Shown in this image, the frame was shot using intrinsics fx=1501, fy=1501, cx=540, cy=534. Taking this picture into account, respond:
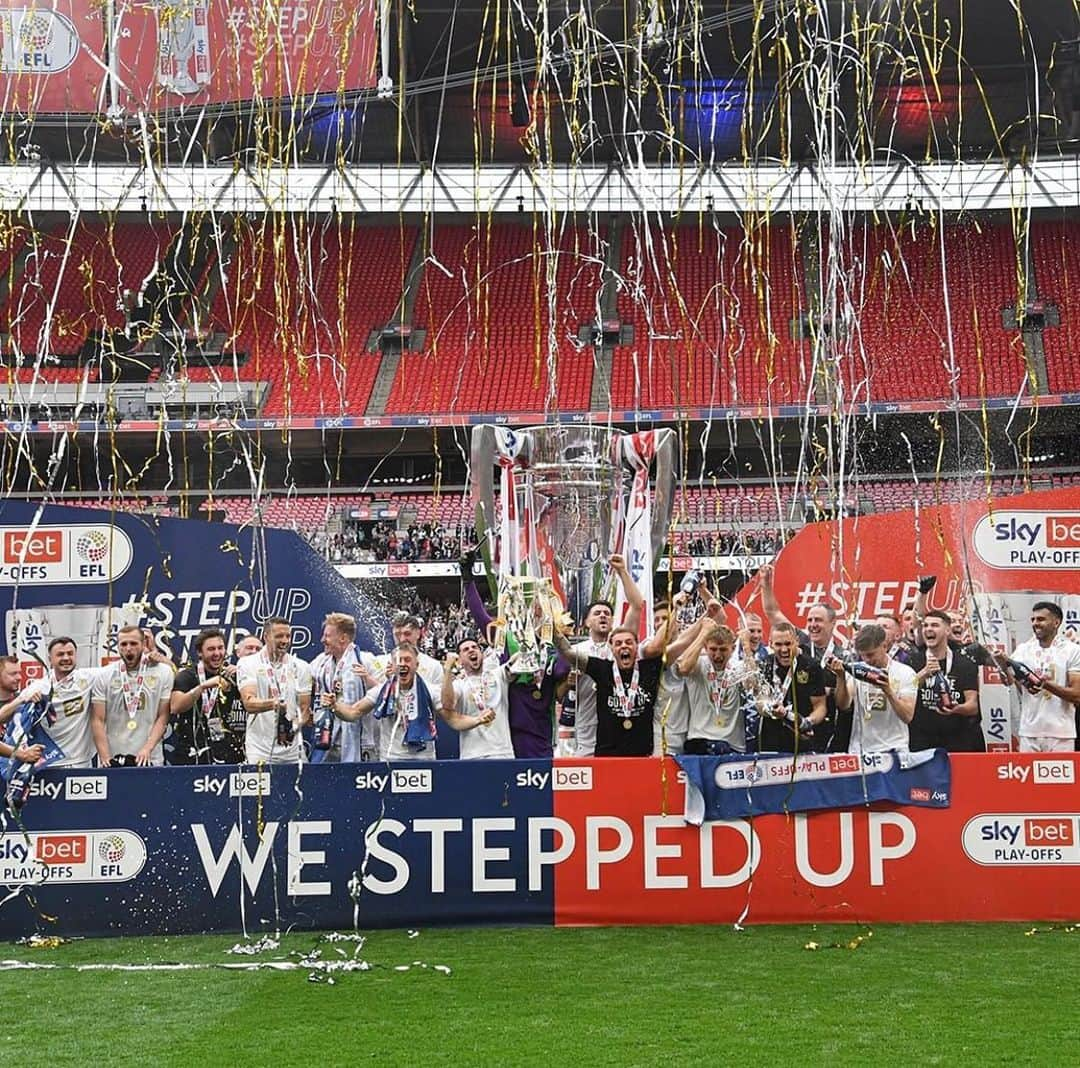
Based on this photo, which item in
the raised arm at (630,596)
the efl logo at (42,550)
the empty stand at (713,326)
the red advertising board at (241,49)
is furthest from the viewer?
the empty stand at (713,326)

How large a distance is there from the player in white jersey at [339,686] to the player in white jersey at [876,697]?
267 centimetres

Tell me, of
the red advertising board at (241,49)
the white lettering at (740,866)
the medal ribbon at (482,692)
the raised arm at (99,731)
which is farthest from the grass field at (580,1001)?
the red advertising board at (241,49)

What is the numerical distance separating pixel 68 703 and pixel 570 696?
2724mm

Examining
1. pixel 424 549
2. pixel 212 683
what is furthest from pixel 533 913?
pixel 424 549

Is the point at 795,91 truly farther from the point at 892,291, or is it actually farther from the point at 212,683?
the point at 212,683

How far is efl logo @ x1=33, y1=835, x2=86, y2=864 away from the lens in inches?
299

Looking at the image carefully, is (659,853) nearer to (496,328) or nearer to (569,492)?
(569,492)

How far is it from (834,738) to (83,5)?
69.8ft

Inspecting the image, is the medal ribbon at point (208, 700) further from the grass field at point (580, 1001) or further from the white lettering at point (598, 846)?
the white lettering at point (598, 846)

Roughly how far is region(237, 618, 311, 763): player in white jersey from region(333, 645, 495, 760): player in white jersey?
0.83ft

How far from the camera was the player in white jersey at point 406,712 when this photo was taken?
8.31m

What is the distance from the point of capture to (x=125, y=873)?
761 centimetres

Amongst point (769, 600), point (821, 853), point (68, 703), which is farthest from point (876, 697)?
point (68, 703)

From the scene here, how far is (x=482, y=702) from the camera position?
856 centimetres
